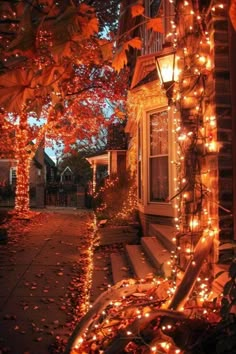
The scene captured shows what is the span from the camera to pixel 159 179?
9.63m

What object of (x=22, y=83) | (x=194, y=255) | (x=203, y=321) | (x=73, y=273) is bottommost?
(x=73, y=273)

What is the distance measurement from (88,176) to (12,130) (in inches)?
1175

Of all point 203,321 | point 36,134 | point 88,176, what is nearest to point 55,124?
point 36,134

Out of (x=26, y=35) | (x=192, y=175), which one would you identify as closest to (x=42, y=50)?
(x=26, y=35)

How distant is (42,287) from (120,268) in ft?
4.97

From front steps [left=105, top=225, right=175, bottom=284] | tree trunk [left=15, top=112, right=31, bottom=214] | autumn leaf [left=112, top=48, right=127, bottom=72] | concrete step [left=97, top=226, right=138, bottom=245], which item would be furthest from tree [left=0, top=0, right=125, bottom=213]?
tree trunk [left=15, top=112, right=31, bottom=214]

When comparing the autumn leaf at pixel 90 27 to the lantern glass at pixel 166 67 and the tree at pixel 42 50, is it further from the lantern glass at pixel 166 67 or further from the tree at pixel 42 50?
the lantern glass at pixel 166 67

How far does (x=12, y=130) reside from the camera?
63.5ft

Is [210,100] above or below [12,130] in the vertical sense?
Answer: below

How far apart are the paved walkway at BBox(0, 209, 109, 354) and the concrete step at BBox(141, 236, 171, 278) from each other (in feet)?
3.05

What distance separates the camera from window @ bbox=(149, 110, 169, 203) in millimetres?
9383

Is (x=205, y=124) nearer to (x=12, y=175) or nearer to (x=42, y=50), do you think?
(x=42, y=50)

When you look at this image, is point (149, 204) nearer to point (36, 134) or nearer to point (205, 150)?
point (205, 150)

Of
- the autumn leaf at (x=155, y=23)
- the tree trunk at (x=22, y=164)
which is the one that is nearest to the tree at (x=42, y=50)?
the autumn leaf at (x=155, y=23)
